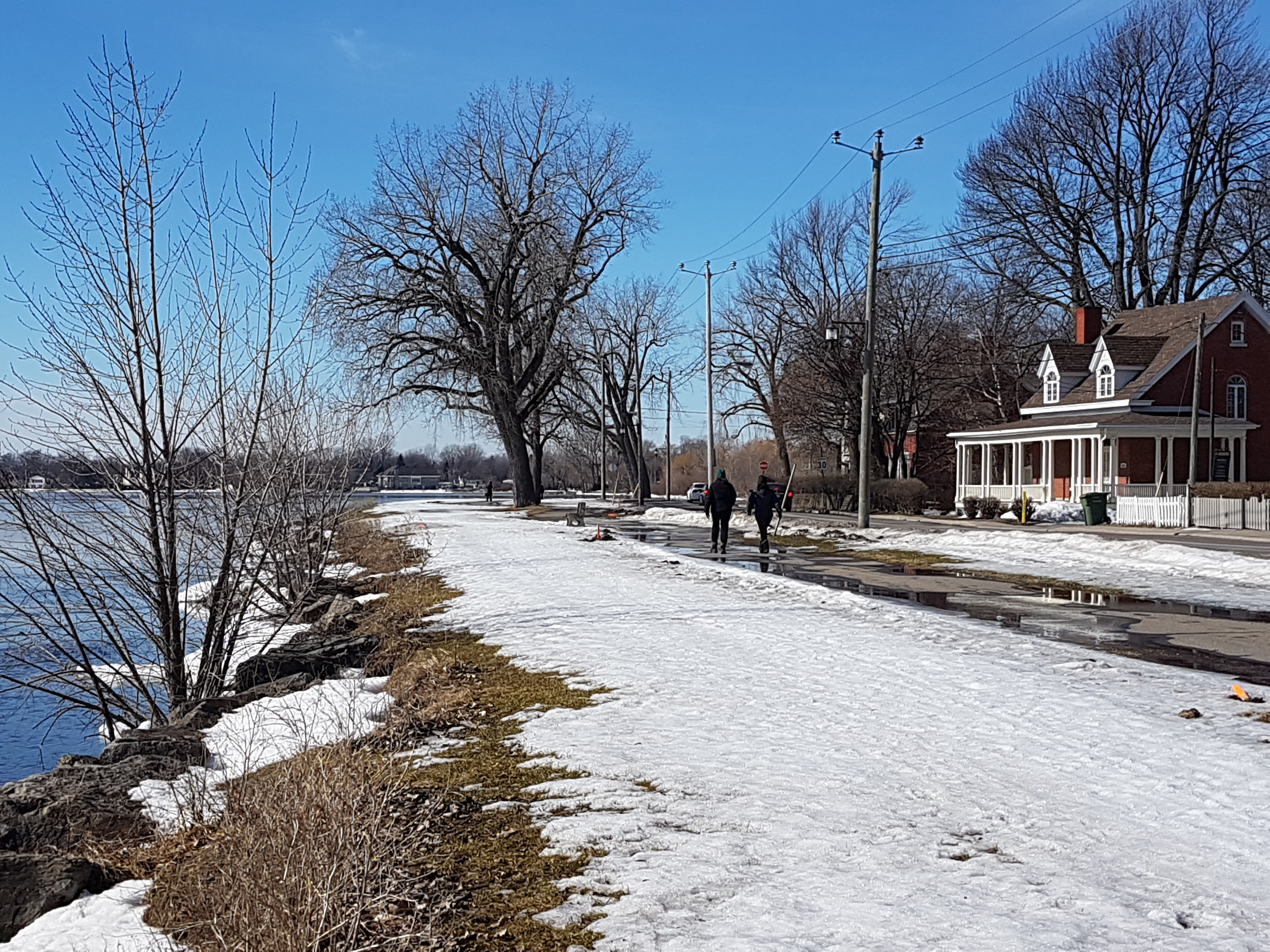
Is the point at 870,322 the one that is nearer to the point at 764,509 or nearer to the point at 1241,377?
the point at 764,509

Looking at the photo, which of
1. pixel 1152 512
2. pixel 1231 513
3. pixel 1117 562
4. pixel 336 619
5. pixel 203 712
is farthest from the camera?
pixel 1152 512

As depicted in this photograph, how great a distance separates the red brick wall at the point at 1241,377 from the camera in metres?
42.2

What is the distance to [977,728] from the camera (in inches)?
305

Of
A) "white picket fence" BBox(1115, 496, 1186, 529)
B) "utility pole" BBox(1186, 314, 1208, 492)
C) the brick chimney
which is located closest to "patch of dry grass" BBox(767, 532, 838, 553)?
"white picket fence" BBox(1115, 496, 1186, 529)

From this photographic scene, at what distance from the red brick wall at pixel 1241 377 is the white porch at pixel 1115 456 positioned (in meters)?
0.96

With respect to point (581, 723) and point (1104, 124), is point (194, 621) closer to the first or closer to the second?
point (581, 723)

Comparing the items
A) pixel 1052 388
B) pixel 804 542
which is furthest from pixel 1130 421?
pixel 804 542

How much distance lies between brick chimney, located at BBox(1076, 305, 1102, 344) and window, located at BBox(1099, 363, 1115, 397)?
498 centimetres

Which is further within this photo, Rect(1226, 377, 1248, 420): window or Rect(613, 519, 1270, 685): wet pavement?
Rect(1226, 377, 1248, 420): window

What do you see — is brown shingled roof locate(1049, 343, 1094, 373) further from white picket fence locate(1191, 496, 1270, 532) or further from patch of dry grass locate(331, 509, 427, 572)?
patch of dry grass locate(331, 509, 427, 572)

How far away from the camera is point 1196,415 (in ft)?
116

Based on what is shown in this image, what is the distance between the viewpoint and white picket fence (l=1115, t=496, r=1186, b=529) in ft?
108

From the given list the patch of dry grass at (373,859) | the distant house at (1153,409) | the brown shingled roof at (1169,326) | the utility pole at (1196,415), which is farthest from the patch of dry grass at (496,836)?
the brown shingled roof at (1169,326)

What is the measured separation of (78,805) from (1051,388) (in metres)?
46.3
